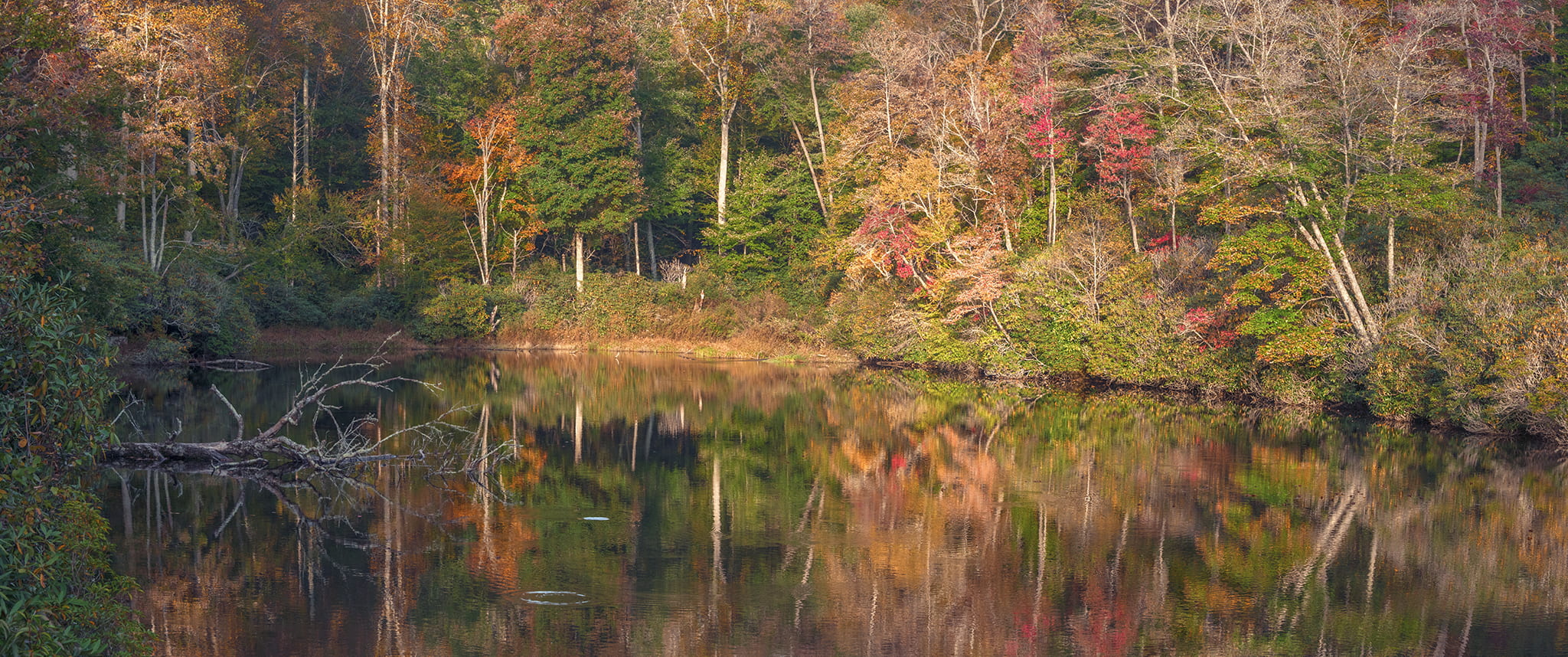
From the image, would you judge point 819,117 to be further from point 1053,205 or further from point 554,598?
point 554,598

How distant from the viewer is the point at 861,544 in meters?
12.3

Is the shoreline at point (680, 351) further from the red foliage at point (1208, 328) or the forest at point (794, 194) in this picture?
the red foliage at point (1208, 328)

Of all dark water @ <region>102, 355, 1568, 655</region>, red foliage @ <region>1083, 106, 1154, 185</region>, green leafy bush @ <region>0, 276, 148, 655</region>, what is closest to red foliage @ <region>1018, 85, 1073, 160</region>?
red foliage @ <region>1083, 106, 1154, 185</region>

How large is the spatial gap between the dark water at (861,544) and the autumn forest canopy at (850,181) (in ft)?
11.1

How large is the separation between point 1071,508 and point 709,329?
3154cm

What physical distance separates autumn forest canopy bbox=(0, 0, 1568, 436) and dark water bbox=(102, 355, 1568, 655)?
3384 millimetres

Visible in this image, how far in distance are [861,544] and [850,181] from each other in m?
33.0

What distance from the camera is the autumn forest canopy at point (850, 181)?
22703 mm

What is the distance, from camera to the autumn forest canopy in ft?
74.5

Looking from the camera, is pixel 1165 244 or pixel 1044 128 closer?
pixel 1165 244

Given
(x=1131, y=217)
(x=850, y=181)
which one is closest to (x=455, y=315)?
(x=850, y=181)

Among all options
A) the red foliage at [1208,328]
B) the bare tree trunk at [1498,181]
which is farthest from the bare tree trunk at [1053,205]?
the bare tree trunk at [1498,181]

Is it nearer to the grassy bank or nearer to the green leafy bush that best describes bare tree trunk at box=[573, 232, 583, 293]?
the grassy bank

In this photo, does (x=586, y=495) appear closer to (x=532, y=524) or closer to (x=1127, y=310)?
(x=532, y=524)
